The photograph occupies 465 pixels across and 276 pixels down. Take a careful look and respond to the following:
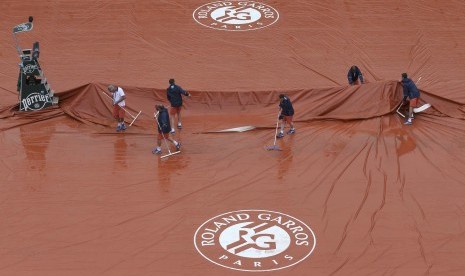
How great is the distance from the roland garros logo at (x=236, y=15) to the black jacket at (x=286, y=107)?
568cm

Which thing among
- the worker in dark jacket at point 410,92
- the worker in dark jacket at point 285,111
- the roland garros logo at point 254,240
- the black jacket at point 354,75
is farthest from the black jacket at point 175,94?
the worker in dark jacket at point 410,92

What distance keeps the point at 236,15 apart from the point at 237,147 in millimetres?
6789

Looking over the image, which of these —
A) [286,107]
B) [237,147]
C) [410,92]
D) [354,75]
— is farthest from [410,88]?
[237,147]

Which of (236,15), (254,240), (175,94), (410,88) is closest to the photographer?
(254,240)

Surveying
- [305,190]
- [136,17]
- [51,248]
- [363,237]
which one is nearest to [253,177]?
[305,190]

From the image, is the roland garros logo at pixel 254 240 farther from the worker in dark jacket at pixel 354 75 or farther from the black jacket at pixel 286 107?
the worker in dark jacket at pixel 354 75

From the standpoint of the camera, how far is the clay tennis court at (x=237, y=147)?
43.7 feet

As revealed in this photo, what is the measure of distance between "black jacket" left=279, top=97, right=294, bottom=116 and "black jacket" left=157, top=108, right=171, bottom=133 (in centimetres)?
239

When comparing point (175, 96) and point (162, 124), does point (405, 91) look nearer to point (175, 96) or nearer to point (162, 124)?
point (175, 96)

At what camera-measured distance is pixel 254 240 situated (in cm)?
1348

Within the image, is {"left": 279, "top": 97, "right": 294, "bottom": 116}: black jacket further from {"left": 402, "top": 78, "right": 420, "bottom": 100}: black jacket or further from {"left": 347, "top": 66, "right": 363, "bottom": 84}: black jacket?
{"left": 402, "top": 78, "right": 420, "bottom": 100}: black jacket

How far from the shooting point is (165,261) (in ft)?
42.7

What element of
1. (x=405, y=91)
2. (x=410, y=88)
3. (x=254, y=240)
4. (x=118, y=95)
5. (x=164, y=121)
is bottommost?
(x=254, y=240)

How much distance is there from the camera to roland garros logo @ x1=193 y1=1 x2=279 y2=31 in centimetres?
2197
